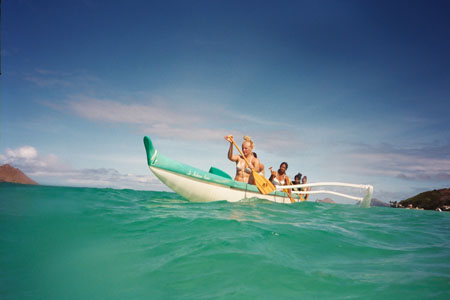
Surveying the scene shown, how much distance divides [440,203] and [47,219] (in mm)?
31049

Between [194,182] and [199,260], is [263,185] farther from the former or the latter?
[199,260]

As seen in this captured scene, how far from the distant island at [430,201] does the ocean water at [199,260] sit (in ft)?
81.8

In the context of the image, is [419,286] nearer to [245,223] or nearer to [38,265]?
[245,223]

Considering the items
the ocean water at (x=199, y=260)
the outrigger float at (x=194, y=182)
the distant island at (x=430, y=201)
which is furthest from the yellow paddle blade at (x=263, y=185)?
the distant island at (x=430, y=201)

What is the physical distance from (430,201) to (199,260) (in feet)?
101

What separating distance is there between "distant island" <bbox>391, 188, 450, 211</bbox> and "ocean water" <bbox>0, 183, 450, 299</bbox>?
81.8 ft

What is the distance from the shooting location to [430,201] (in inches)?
967

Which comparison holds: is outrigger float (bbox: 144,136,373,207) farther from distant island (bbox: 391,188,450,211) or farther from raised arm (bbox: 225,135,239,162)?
distant island (bbox: 391,188,450,211)

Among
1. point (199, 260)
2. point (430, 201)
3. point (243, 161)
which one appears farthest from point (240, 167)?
point (430, 201)

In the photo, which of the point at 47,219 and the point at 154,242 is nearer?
the point at 154,242

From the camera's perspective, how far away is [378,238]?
15.1 feet

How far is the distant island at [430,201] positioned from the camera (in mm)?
22984

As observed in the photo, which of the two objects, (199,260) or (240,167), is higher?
(240,167)

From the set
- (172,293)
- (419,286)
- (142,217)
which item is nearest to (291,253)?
(419,286)
